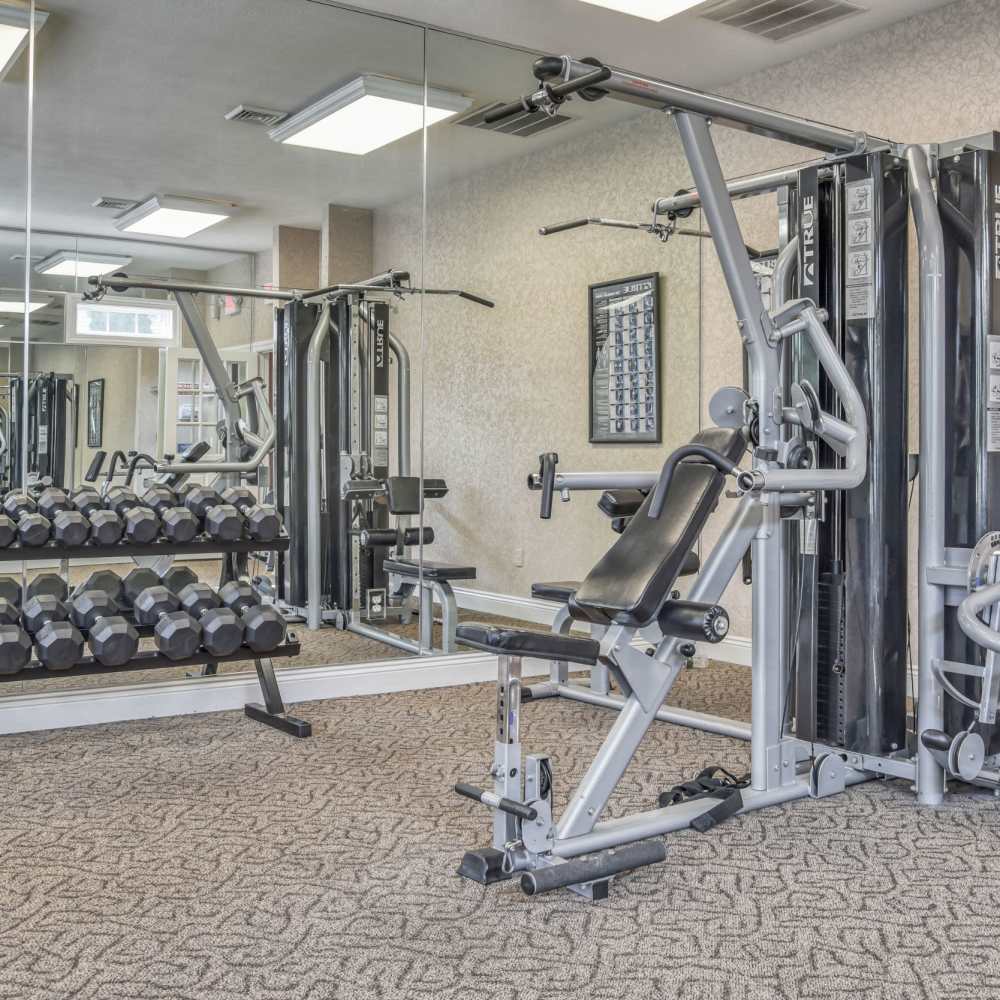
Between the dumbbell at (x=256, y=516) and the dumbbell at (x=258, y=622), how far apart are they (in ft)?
0.76

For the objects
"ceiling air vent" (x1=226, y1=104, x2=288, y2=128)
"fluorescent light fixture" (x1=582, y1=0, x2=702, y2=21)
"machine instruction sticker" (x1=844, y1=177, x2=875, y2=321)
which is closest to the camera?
"machine instruction sticker" (x1=844, y1=177, x2=875, y2=321)

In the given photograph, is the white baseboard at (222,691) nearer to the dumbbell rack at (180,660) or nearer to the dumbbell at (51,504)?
the dumbbell rack at (180,660)

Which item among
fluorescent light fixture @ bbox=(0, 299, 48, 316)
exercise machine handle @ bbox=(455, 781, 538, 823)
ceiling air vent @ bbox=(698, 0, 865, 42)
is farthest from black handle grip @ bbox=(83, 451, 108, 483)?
ceiling air vent @ bbox=(698, 0, 865, 42)

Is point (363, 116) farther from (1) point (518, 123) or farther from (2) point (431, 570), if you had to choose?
(2) point (431, 570)

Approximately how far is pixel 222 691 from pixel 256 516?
Result: 726 mm

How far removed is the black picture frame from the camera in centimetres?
381

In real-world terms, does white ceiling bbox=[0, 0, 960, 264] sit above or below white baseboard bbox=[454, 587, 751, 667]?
above

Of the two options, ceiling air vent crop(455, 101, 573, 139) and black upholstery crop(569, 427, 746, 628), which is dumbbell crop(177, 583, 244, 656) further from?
ceiling air vent crop(455, 101, 573, 139)

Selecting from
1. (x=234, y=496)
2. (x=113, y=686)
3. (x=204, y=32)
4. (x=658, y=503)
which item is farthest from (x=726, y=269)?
(x=113, y=686)

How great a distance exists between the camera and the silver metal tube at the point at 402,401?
187 inches

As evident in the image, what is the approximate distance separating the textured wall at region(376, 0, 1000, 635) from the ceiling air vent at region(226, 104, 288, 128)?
0.57 m

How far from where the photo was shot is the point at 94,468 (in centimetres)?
386

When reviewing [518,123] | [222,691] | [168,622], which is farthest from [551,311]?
[168,622]

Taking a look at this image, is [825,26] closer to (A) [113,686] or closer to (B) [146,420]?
(B) [146,420]
